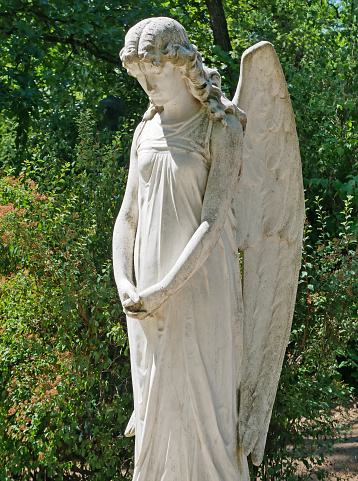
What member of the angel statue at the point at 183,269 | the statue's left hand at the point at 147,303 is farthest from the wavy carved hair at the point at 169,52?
the statue's left hand at the point at 147,303

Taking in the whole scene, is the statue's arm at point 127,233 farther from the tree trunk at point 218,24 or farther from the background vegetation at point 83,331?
the tree trunk at point 218,24

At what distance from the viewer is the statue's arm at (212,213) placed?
268 centimetres

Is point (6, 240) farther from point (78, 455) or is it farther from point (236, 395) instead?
point (236, 395)

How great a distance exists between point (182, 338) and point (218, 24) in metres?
6.13

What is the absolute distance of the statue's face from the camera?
269cm

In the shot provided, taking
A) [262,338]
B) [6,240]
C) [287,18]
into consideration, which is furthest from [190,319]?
[287,18]

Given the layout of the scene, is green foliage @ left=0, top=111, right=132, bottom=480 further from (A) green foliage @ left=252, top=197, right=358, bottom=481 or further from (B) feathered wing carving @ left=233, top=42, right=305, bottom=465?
(B) feathered wing carving @ left=233, top=42, right=305, bottom=465

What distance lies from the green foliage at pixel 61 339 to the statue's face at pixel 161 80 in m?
2.05

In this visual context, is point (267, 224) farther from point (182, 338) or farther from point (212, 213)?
point (182, 338)

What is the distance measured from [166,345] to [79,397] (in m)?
2.12

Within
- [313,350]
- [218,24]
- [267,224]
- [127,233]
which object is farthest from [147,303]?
[218,24]

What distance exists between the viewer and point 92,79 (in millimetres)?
8023

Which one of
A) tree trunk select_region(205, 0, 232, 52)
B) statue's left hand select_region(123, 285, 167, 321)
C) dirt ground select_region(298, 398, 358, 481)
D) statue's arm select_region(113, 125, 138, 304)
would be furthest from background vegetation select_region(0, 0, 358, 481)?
tree trunk select_region(205, 0, 232, 52)

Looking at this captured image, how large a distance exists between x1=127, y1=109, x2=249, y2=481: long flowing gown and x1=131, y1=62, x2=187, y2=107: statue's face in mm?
113
